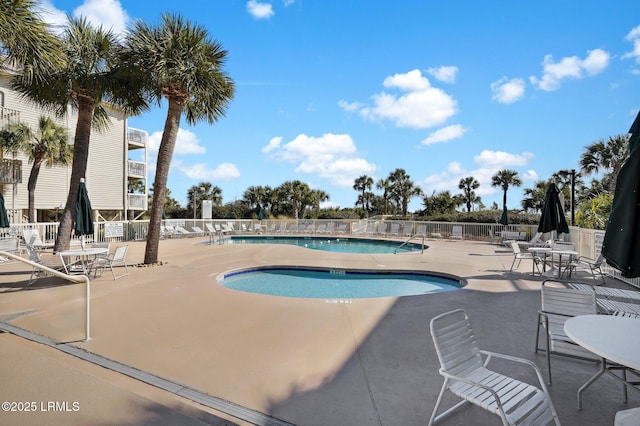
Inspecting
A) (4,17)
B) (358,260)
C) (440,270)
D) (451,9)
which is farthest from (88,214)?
(451,9)

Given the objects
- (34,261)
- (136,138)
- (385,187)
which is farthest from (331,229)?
(385,187)

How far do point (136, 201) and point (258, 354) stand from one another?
24.5 meters

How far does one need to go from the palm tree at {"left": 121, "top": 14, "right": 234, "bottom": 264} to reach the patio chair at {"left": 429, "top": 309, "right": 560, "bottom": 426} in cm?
841

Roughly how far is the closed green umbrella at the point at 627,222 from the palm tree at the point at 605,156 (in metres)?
24.4

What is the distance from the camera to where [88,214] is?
24.7ft

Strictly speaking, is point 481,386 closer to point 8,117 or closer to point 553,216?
point 553,216

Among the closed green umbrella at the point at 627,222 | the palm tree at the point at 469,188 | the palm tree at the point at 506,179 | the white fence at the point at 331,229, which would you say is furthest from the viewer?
the palm tree at the point at 469,188

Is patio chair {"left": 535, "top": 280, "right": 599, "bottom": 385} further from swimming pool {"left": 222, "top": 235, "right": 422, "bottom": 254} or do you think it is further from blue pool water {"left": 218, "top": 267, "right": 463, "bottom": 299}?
swimming pool {"left": 222, "top": 235, "right": 422, "bottom": 254}

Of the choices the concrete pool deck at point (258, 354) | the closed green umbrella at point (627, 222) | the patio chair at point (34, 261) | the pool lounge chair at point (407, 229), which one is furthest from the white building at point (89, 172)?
the closed green umbrella at point (627, 222)

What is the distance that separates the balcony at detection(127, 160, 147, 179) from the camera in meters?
23.8

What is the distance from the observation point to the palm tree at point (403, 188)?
43062 mm

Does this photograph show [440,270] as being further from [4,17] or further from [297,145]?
[297,145]

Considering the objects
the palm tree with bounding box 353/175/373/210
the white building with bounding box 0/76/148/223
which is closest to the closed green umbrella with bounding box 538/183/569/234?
the white building with bounding box 0/76/148/223

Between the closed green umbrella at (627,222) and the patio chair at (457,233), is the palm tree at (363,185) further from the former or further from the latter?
the closed green umbrella at (627,222)
